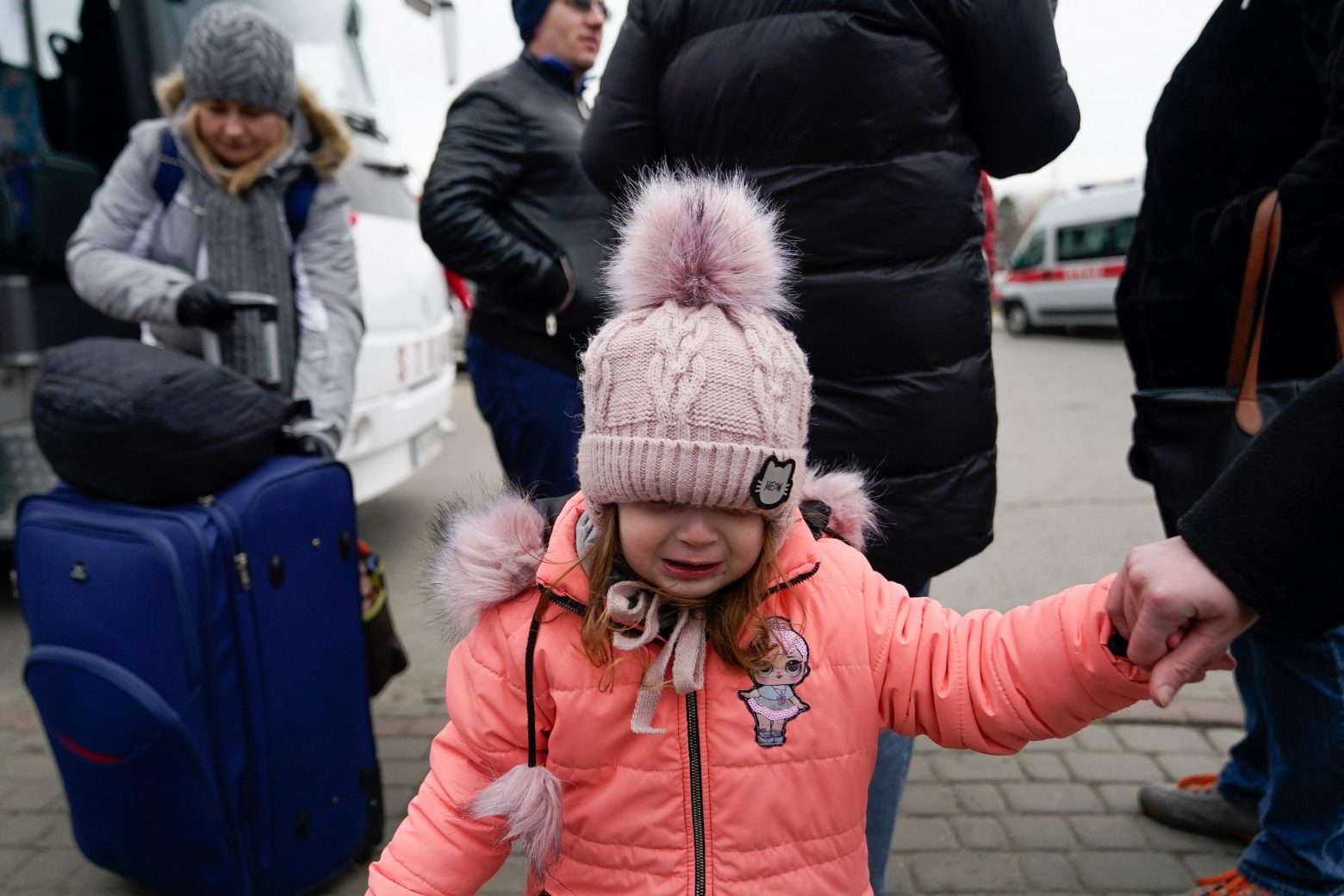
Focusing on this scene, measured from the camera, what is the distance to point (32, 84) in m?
4.27

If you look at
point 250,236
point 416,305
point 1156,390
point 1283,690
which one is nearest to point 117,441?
point 250,236

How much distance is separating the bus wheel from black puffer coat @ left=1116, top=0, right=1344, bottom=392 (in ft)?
62.9

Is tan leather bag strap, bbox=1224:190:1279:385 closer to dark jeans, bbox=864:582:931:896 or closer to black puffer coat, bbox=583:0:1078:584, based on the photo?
black puffer coat, bbox=583:0:1078:584

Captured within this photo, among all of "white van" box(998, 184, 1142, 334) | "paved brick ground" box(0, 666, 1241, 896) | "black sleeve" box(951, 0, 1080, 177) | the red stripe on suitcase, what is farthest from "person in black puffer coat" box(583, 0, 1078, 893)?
"white van" box(998, 184, 1142, 334)

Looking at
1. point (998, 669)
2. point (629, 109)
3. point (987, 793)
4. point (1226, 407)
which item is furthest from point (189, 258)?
point (987, 793)

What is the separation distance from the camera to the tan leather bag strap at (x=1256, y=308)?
1.76 metres

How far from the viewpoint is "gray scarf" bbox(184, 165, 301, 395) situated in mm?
2459

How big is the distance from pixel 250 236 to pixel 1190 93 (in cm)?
212

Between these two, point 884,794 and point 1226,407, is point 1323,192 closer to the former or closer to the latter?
point 1226,407

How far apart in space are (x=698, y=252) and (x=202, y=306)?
1.46 metres

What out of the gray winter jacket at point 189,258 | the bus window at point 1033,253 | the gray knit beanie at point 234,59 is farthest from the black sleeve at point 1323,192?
the bus window at point 1033,253

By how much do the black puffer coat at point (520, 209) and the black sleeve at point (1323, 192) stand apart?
144 cm

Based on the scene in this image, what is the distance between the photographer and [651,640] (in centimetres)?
138

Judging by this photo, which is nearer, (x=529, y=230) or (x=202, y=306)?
(x=202, y=306)
